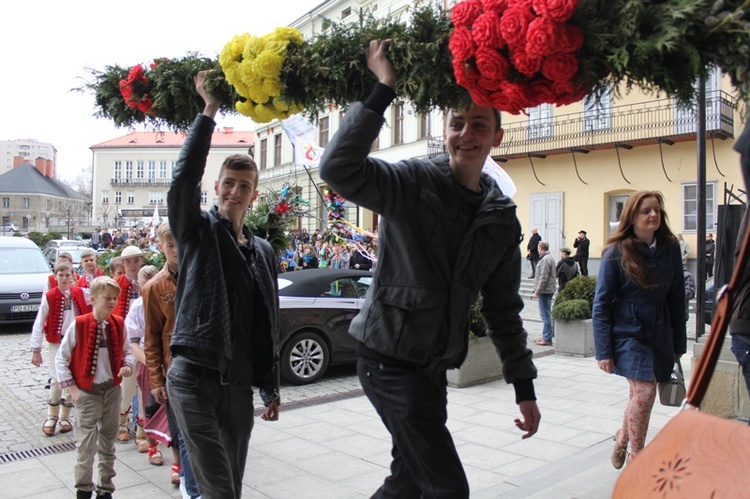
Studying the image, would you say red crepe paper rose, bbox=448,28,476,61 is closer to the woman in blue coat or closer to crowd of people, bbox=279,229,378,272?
the woman in blue coat

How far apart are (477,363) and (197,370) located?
576cm

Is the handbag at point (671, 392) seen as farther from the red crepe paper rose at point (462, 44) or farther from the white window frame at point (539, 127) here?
the white window frame at point (539, 127)

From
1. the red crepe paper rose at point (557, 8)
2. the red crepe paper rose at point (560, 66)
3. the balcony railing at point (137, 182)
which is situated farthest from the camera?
the balcony railing at point (137, 182)

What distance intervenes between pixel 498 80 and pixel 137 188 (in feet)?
311

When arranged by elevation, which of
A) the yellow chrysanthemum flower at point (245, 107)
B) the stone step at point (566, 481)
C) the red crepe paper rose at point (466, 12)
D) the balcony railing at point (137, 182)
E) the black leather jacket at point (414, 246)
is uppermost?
the balcony railing at point (137, 182)

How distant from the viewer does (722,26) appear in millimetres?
1770

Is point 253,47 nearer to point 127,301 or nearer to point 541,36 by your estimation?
point 541,36

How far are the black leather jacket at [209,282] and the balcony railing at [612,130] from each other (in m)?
17.7

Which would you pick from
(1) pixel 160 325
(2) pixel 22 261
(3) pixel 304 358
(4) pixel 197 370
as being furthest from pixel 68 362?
(2) pixel 22 261

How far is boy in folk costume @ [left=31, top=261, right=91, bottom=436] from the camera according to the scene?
630 cm

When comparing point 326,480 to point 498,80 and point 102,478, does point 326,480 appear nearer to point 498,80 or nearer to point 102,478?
point 102,478

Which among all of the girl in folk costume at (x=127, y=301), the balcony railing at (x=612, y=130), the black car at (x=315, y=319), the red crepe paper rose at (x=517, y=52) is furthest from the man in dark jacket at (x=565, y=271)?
the red crepe paper rose at (x=517, y=52)

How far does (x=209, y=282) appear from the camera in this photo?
296cm

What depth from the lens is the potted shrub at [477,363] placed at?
8000 millimetres
